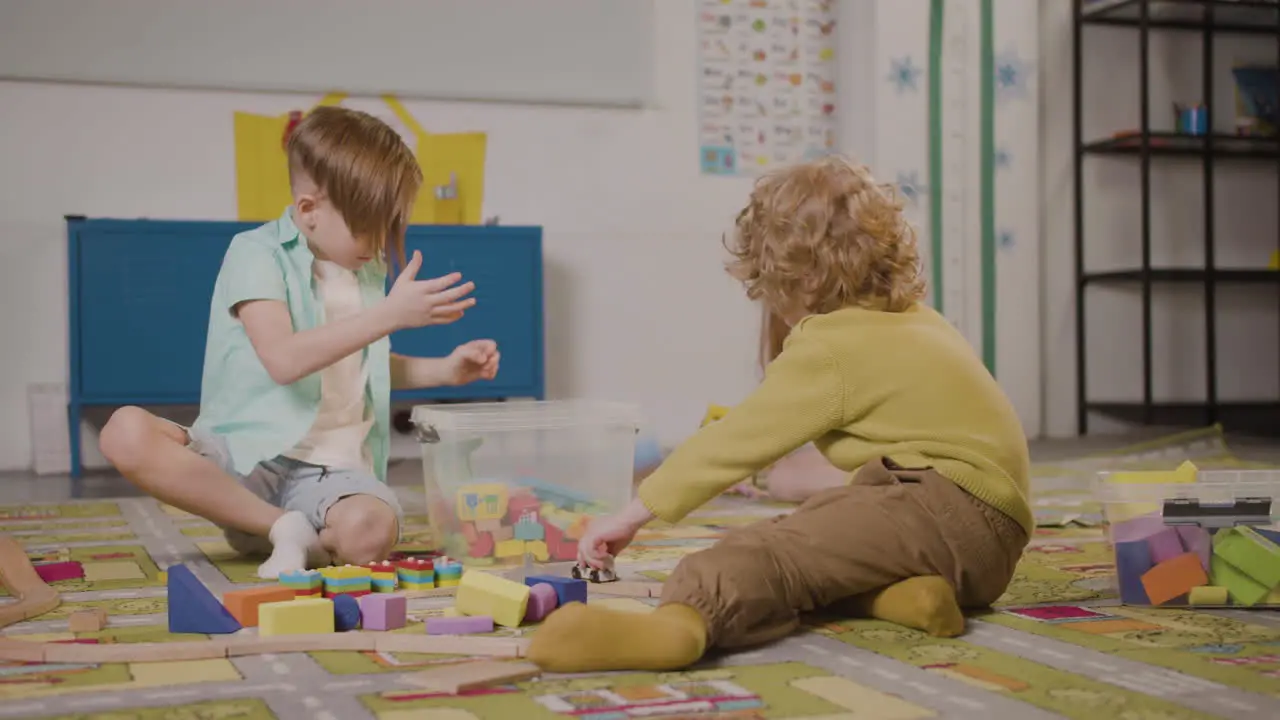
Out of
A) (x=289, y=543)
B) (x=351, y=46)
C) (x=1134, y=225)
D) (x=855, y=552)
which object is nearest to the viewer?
(x=855, y=552)

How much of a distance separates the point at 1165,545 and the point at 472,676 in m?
0.67

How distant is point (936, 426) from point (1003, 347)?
2.62 metres

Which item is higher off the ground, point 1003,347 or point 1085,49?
point 1085,49

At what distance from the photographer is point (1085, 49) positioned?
3793 millimetres

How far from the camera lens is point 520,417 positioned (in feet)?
5.14

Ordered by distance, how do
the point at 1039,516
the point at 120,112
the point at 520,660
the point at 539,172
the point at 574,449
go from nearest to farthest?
the point at 520,660, the point at 574,449, the point at 1039,516, the point at 120,112, the point at 539,172

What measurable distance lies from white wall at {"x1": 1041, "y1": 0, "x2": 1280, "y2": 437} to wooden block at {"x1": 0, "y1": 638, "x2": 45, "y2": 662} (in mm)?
3198

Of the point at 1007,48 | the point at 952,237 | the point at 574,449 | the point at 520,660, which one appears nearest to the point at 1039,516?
the point at 574,449

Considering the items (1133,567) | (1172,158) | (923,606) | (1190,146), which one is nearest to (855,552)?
(923,606)

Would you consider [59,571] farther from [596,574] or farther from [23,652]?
[596,574]

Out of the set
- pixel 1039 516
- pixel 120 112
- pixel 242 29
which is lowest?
pixel 1039 516

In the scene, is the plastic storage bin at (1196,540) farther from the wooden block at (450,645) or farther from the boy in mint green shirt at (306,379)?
the boy in mint green shirt at (306,379)

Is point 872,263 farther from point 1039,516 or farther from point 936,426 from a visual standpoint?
point 1039,516

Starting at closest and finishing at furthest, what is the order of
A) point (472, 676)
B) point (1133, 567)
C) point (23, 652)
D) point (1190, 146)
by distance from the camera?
point (472, 676) → point (23, 652) → point (1133, 567) → point (1190, 146)
